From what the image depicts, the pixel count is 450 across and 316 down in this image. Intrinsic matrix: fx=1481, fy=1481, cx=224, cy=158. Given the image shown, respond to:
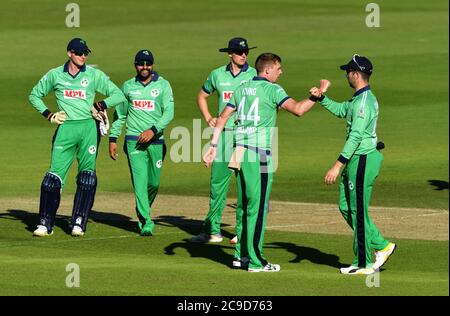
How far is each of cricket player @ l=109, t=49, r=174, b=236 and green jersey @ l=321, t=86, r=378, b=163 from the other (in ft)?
12.6

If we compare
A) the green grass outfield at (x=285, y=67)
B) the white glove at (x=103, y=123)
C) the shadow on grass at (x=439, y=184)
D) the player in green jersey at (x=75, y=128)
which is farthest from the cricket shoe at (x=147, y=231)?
the shadow on grass at (x=439, y=184)

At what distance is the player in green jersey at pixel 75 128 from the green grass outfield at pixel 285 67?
4.66 meters

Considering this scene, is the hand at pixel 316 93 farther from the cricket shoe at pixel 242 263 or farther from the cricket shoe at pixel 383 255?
the cricket shoe at pixel 242 263

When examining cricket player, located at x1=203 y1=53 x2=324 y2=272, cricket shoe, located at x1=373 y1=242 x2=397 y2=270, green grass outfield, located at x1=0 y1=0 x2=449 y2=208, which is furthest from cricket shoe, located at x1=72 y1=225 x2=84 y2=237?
green grass outfield, located at x1=0 y1=0 x2=449 y2=208

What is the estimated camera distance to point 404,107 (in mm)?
36812

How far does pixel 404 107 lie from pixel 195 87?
5.68 m

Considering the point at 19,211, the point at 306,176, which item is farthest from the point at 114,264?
the point at 306,176

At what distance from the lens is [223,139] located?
64.3 ft

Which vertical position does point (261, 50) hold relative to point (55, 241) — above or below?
above

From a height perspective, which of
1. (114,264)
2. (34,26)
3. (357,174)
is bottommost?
(114,264)

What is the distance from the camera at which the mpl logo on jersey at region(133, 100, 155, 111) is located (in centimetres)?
1970

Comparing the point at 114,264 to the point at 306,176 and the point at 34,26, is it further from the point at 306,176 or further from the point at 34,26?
the point at 34,26

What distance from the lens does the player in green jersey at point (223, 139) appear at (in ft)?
63.2

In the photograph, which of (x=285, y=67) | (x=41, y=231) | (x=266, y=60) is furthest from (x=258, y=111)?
(x=285, y=67)
